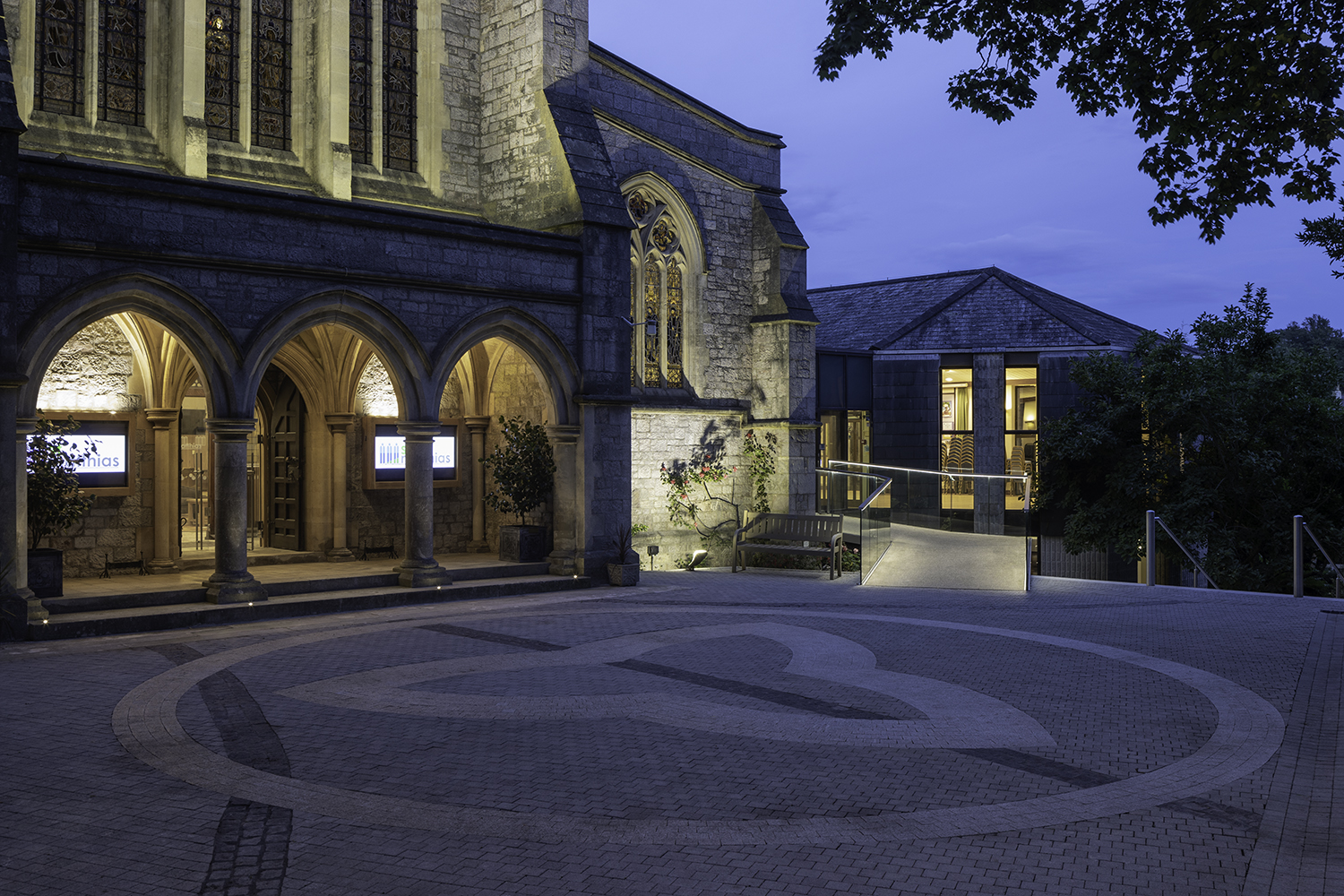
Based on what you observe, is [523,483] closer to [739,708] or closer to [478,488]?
[478,488]

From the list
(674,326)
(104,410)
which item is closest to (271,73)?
(104,410)

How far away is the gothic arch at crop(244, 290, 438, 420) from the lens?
518 inches

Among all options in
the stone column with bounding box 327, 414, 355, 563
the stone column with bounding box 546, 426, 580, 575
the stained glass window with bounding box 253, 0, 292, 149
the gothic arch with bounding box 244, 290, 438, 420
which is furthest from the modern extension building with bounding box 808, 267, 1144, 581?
the stained glass window with bounding box 253, 0, 292, 149

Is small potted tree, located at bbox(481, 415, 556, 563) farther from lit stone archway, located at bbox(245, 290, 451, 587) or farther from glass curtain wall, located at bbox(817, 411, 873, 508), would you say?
glass curtain wall, located at bbox(817, 411, 873, 508)

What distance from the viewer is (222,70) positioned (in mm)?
15906

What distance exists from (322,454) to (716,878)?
13.5 m

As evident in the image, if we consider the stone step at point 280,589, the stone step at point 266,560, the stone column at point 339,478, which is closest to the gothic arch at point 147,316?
the stone step at point 280,589

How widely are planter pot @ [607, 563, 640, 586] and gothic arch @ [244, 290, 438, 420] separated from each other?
355cm

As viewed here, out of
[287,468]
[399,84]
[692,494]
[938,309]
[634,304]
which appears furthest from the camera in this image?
[938,309]

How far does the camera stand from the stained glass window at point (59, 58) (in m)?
14.3

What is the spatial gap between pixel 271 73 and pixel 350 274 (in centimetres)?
491

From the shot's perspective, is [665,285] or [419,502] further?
[665,285]

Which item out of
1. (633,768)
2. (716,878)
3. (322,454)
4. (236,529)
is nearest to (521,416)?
(322,454)

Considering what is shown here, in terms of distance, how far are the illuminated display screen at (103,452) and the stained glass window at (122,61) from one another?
4237 millimetres
